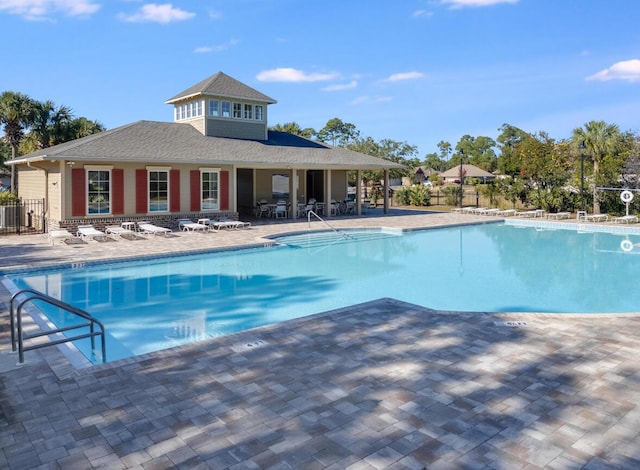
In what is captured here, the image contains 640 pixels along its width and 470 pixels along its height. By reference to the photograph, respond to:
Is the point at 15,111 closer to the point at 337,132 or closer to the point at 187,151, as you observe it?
the point at 187,151

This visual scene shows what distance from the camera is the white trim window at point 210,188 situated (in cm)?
2006

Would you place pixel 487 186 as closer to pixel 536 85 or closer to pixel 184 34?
pixel 536 85

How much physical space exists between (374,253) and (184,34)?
38.0 ft

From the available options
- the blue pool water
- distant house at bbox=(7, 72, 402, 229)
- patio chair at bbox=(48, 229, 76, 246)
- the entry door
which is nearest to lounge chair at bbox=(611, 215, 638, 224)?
the blue pool water

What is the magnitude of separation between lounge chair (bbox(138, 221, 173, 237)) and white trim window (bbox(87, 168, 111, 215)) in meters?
1.32

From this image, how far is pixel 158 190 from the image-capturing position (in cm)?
1891

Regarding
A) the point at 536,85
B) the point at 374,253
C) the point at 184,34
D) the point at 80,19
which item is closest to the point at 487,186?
the point at 536,85

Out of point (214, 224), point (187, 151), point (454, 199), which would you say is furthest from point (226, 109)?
point (454, 199)

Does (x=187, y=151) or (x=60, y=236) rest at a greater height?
(x=187, y=151)

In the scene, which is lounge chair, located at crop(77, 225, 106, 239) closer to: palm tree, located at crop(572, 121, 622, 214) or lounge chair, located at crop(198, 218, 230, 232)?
lounge chair, located at crop(198, 218, 230, 232)

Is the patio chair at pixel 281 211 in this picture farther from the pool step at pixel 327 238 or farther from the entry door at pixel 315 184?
the pool step at pixel 327 238

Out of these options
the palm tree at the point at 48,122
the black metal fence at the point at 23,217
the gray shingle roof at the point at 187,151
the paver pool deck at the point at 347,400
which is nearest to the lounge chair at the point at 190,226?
the gray shingle roof at the point at 187,151

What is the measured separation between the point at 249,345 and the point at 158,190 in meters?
14.0

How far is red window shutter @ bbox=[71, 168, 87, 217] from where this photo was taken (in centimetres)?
1694
